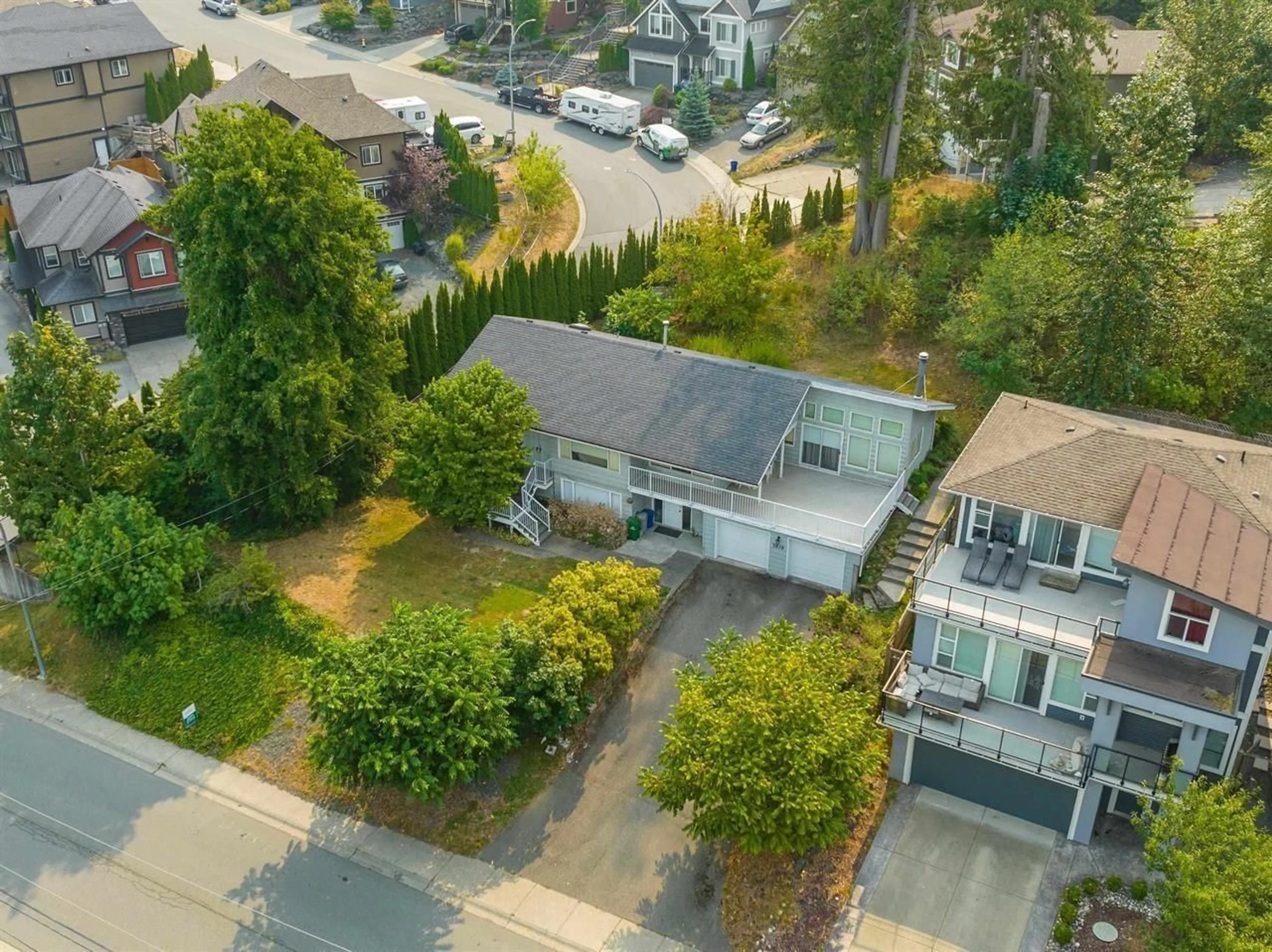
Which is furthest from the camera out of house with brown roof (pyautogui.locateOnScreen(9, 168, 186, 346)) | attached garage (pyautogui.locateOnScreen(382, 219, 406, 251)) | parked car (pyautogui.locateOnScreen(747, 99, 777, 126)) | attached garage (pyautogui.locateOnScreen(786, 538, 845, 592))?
parked car (pyautogui.locateOnScreen(747, 99, 777, 126))

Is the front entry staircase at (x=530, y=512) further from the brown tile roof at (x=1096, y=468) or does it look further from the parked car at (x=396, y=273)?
the parked car at (x=396, y=273)

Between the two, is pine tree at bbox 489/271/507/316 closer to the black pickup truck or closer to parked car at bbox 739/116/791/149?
parked car at bbox 739/116/791/149

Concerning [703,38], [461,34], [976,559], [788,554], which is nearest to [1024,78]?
[788,554]

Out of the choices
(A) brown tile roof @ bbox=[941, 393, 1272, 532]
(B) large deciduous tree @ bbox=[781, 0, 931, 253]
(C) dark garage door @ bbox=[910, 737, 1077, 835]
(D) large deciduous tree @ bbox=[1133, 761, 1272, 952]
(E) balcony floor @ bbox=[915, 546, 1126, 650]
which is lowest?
(C) dark garage door @ bbox=[910, 737, 1077, 835]

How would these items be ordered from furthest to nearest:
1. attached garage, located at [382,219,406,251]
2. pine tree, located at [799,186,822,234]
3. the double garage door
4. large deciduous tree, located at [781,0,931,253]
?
attached garage, located at [382,219,406,251], pine tree, located at [799,186,822,234], large deciduous tree, located at [781,0,931,253], the double garage door

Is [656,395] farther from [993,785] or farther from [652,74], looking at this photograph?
[652,74]

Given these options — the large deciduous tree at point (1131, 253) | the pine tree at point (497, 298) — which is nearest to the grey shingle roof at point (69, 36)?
the pine tree at point (497, 298)

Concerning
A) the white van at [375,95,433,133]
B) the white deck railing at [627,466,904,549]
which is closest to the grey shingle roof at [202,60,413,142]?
the white van at [375,95,433,133]

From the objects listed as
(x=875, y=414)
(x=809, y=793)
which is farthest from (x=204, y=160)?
(x=809, y=793)
